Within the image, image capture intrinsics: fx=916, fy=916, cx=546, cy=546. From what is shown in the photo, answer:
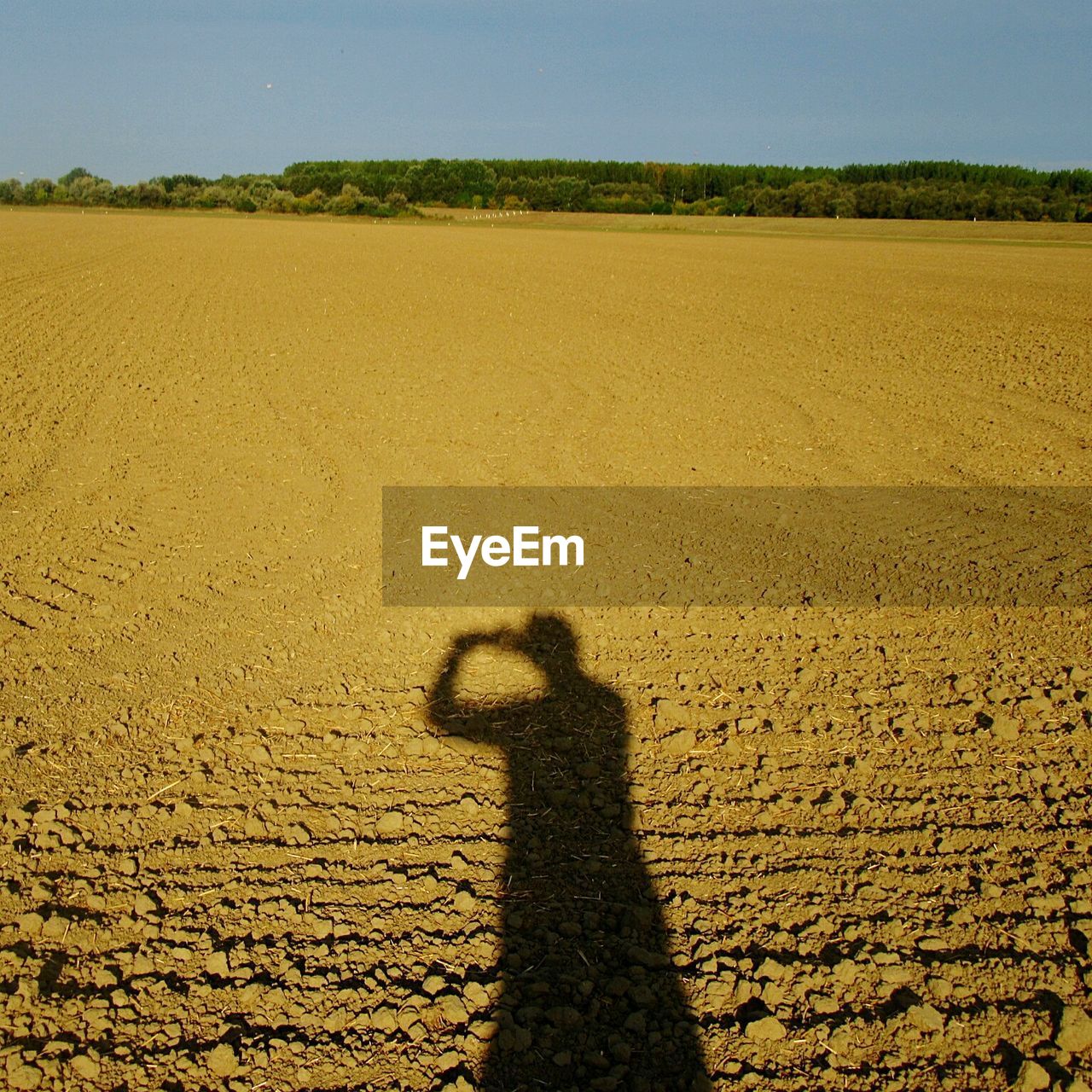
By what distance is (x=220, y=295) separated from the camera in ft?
72.9


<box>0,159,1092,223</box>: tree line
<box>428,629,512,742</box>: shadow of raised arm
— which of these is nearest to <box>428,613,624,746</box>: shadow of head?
<box>428,629,512,742</box>: shadow of raised arm

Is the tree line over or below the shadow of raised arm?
over

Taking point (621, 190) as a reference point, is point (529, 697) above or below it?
below

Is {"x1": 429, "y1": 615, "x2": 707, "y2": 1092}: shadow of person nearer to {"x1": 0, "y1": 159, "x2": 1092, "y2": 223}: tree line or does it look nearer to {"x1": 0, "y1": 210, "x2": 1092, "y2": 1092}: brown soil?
{"x1": 0, "y1": 210, "x2": 1092, "y2": 1092}: brown soil

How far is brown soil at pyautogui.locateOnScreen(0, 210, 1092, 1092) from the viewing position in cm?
294

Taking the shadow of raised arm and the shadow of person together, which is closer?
the shadow of person

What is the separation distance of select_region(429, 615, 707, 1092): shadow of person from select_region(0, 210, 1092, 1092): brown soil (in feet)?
0.05

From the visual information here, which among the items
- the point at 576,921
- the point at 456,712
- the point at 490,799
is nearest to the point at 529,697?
the point at 456,712

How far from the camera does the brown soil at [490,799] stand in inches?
116

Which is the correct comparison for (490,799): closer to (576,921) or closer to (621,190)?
(576,921)

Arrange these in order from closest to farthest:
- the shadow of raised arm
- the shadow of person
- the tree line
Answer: the shadow of person → the shadow of raised arm → the tree line

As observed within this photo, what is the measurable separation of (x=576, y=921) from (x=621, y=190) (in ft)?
366

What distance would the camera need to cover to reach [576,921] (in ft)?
11.1

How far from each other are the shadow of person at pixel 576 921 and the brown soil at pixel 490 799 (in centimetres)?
2
